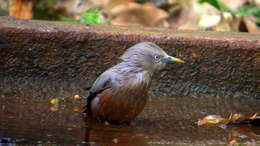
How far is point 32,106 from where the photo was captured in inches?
228

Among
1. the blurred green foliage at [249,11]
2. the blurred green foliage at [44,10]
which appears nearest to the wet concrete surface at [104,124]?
the blurred green foliage at [249,11]

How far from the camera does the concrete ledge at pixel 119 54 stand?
21.3 feet

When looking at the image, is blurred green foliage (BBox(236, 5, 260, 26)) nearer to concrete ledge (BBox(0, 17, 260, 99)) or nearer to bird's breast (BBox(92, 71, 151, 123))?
concrete ledge (BBox(0, 17, 260, 99))

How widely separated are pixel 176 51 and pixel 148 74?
1240 millimetres

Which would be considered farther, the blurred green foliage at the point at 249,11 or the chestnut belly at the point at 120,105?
the blurred green foliage at the point at 249,11

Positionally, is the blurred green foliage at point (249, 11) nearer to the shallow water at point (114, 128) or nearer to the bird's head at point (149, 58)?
the shallow water at point (114, 128)

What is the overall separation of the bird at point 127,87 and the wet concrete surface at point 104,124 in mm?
120

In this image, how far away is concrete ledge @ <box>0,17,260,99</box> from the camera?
255 inches

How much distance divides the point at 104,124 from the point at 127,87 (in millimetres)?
441

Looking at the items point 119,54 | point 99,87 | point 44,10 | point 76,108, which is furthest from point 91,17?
point 44,10

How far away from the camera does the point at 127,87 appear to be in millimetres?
5328

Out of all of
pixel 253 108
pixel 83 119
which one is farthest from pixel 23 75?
pixel 253 108

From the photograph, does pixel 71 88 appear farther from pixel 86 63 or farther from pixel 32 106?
pixel 32 106

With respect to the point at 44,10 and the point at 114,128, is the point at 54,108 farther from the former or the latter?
the point at 44,10
